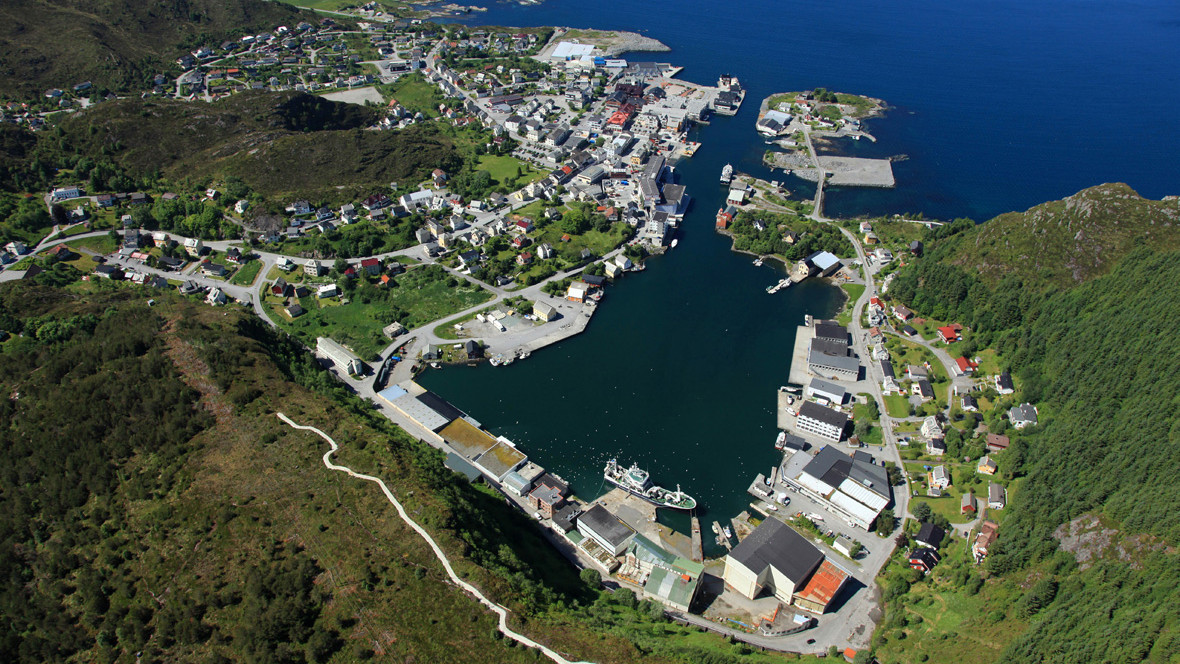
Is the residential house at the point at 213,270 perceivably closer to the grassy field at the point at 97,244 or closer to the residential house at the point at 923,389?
the grassy field at the point at 97,244

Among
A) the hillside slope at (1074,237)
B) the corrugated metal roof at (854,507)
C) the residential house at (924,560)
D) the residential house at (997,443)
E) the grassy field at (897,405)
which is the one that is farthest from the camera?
the hillside slope at (1074,237)

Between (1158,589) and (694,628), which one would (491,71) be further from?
(1158,589)

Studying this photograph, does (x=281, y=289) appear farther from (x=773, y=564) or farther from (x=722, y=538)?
(x=773, y=564)

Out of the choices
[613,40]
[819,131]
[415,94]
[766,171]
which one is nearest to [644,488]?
[766,171]

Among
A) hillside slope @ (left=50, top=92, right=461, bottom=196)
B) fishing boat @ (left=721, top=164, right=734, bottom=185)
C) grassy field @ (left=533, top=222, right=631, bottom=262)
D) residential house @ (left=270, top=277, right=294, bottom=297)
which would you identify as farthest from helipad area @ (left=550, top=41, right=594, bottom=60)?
residential house @ (left=270, top=277, right=294, bottom=297)

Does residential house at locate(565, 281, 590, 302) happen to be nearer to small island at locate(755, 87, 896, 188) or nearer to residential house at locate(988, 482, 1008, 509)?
residential house at locate(988, 482, 1008, 509)

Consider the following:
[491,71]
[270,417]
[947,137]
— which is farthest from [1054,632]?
[491,71]

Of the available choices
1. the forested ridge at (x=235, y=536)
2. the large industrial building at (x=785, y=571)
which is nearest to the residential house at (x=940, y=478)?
the large industrial building at (x=785, y=571)

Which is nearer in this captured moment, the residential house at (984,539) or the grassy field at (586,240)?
the residential house at (984,539)
